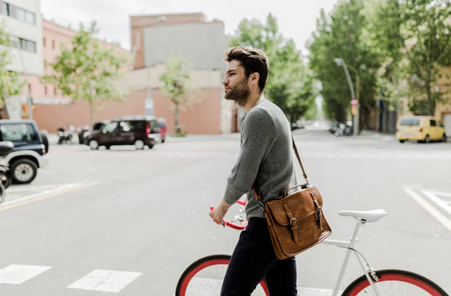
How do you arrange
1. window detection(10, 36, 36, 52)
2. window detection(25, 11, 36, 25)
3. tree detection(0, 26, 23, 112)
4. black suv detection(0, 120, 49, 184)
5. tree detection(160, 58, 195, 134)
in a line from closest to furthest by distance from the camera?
1. black suv detection(0, 120, 49, 184)
2. tree detection(0, 26, 23, 112)
3. window detection(10, 36, 36, 52)
4. window detection(25, 11, 36, 25)
5. tree detection(160, 58, 195, 134)

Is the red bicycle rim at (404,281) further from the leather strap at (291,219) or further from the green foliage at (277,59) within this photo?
the green foliage at (277,59)

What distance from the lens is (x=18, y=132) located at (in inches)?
424

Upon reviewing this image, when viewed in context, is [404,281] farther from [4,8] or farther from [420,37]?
[4,8]

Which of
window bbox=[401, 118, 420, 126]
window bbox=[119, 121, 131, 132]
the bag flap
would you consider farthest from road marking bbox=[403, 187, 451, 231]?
window bbox=[401, 118, 420, 126]

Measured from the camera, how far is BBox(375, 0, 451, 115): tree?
31.2 meters

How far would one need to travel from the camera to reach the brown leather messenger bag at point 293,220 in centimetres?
209

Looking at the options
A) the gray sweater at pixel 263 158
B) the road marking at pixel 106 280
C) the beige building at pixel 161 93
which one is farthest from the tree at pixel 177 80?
the gray sweater at pixel 263 158

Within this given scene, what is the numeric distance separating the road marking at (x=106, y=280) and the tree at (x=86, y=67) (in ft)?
103

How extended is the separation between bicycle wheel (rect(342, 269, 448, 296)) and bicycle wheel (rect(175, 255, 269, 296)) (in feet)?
1.81

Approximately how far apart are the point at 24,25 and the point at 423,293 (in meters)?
39.0

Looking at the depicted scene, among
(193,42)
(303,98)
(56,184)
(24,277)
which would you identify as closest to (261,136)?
(24,277)

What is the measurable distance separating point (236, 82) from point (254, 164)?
44 centimetres

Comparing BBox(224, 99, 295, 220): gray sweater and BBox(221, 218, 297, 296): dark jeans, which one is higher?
BBox(224, 99, 295, 220): gray sweater

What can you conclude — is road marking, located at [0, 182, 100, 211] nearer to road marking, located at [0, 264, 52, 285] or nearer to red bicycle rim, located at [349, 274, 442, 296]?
road marking, located at [0, 264, 52, 285]
